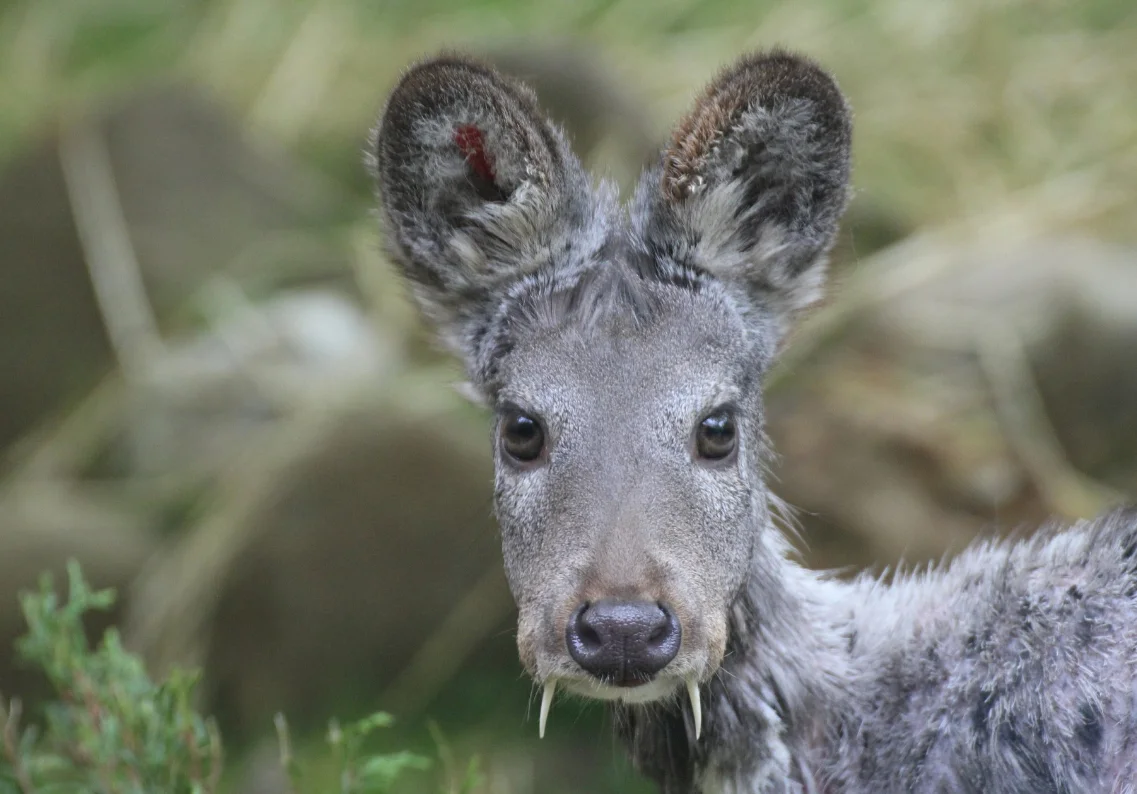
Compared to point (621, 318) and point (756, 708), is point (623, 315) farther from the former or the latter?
point (756, 708)

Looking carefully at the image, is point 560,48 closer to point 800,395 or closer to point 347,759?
point 800,395

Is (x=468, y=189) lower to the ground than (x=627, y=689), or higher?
higher

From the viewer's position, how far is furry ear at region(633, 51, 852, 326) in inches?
156

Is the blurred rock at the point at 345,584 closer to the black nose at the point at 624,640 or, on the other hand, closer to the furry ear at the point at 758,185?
the furry ear at the point at 758,185

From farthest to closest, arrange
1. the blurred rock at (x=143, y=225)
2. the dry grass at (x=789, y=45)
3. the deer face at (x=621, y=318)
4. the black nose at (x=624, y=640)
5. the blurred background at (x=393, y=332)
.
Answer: the dry grass at (x=789, y=45), the blurred rock at (x=143, y=225), the blurred background at (x=393, y=332), the deer face at (x=621, y=318), the black nose at (x=624, y=640)

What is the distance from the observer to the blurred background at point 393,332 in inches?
279

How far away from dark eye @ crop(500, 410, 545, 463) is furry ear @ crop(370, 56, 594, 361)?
A: 1.64ft

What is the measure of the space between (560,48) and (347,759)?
23.1 feet

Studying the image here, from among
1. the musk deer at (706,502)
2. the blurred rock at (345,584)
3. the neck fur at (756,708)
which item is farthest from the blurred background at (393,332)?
the neck fur at (756,708)

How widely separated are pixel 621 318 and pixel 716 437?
1.46ft

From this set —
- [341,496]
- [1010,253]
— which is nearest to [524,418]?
[341,496]

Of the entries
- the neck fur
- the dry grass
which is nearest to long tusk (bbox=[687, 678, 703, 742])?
the neck fur

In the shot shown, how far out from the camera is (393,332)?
30.6 feet

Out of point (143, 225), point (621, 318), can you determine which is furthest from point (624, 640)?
point (143, 225)
